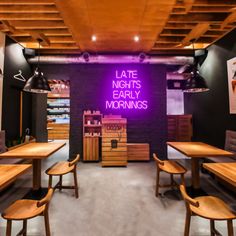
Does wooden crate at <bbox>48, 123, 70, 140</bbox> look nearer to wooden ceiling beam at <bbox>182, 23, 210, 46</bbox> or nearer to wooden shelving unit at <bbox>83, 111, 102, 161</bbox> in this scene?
wooden shelving unit at <bbox>83, 111, 102, 161</bbox>

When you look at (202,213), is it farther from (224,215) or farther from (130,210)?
(130,210)

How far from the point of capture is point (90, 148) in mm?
6207

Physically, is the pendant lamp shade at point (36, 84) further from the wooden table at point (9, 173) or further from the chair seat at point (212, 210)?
the chair seat at point (212, 210)

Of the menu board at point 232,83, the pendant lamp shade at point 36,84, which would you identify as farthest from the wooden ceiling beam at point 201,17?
the pendant lamp shade at point 36,84

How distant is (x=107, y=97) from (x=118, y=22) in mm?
2777

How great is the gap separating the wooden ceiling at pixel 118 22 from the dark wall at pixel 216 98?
13.7 inches

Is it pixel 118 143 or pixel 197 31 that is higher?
pixel 197 31

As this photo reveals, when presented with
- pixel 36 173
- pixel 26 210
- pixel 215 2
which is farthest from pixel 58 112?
pixel 26 210

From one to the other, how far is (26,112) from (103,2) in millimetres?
4425

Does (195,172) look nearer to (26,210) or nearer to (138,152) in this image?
(138,152)

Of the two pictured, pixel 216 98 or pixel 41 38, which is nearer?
pixel 41 38

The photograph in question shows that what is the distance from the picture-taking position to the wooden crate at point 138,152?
6.28m

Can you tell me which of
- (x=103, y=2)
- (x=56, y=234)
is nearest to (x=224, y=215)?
(x=56, y=234)

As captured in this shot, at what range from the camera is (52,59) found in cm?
611
